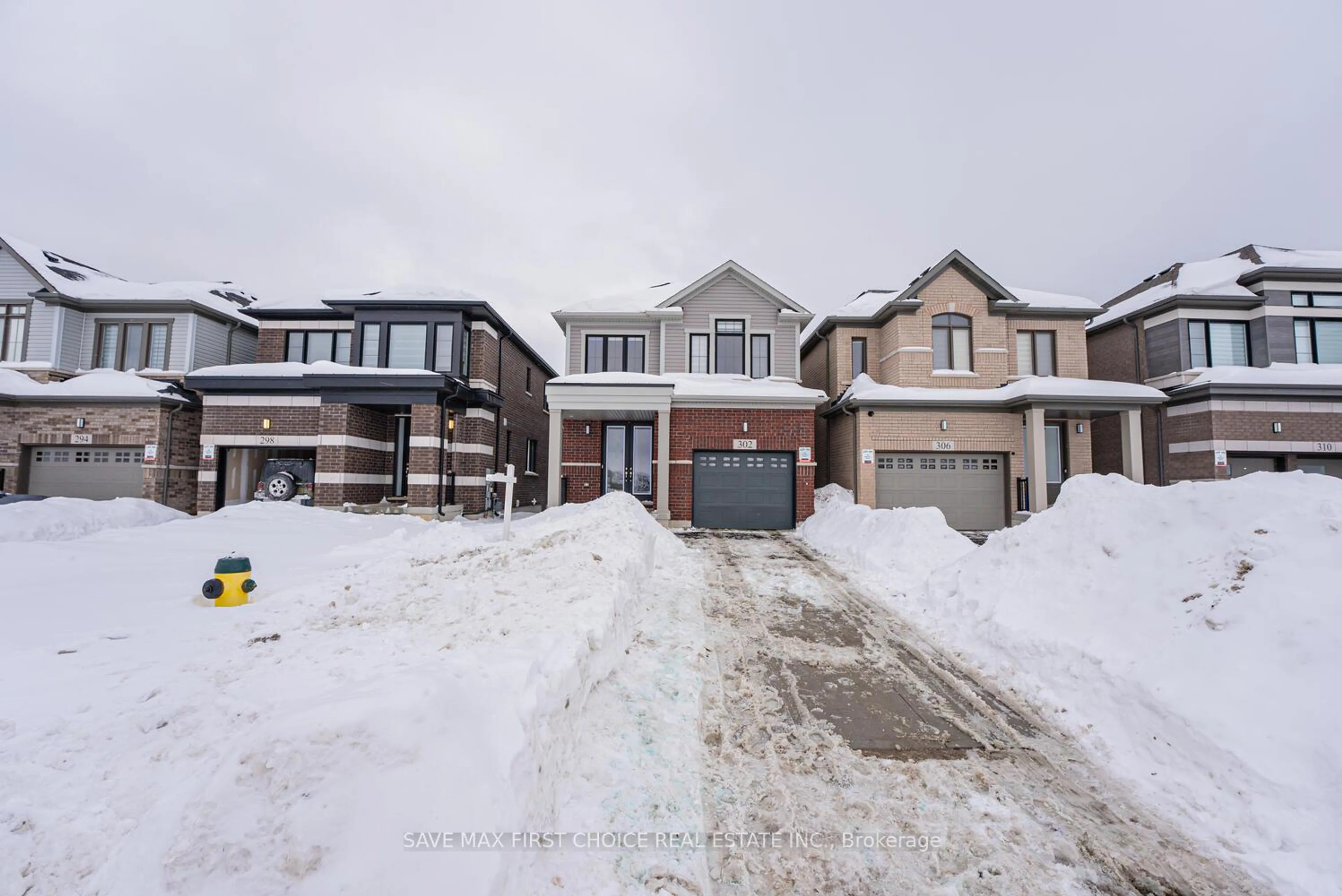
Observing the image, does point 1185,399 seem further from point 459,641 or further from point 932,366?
point 459,641

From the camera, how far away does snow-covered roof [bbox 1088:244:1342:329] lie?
18.0 m

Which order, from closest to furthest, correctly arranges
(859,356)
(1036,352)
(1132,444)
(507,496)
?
(507,496)
(1132,444)
(1036,352)
(859,356)

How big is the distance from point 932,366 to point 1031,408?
3207mm

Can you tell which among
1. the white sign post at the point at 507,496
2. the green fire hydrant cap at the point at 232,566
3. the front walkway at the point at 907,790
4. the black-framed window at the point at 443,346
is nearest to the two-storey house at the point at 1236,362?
the front walkway at the point at 907,790

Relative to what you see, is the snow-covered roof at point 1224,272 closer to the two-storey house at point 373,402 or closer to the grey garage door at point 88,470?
the two-storey house at point 373,402

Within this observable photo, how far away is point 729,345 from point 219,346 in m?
20.0

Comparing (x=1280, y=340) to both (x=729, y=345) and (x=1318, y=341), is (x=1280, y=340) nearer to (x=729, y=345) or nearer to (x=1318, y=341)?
(x=1318, y=341)

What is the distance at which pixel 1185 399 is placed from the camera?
55.8 feet

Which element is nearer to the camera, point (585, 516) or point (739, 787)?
point (739, 787)

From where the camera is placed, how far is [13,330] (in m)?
18.6

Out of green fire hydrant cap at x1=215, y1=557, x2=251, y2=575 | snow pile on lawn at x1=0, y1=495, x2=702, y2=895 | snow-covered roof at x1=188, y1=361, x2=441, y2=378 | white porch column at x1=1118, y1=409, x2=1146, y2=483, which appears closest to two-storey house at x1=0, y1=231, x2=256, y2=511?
snow-covered roof at x1=188, y1=361, x2=441, y2=378

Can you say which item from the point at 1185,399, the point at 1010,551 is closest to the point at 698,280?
the point at 1010,551

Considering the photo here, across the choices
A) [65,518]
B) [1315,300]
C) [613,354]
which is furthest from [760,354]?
[1315,300]

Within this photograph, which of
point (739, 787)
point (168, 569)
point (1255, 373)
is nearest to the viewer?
point (739, 787)
